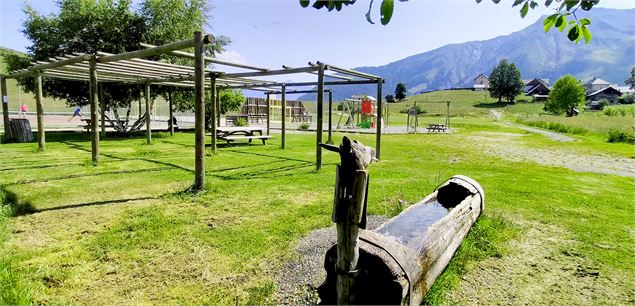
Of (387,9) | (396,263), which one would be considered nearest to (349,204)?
(396,263)

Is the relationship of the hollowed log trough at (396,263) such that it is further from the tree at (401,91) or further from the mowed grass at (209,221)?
the tree at (401,91)

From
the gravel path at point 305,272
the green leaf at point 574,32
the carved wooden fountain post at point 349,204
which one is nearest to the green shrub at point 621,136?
the gravel path at point 305,272

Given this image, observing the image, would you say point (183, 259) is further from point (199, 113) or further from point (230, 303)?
point (199, 113)

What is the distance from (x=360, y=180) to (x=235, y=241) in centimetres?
237

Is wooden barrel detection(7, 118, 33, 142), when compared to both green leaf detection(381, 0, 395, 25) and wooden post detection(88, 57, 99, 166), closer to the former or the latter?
wooden post detection(88, 57, 99, 166)

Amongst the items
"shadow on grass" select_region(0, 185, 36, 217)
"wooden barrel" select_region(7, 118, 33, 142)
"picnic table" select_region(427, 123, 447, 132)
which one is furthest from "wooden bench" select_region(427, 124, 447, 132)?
"shadow on grass" select_region(0, 185, 36, 217)

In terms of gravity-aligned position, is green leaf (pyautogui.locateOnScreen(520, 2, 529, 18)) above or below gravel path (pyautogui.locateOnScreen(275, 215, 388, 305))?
above

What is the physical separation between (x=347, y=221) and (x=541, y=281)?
242cm

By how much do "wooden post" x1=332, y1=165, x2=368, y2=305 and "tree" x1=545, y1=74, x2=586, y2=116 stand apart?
6389 centimetres

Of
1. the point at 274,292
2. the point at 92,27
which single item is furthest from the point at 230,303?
the point at 92,27

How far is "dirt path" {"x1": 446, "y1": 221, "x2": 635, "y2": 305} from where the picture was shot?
2941 millimetres

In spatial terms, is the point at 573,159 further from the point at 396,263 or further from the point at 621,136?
the point at 396,263

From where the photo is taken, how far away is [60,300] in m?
2.65

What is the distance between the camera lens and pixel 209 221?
4480mm
